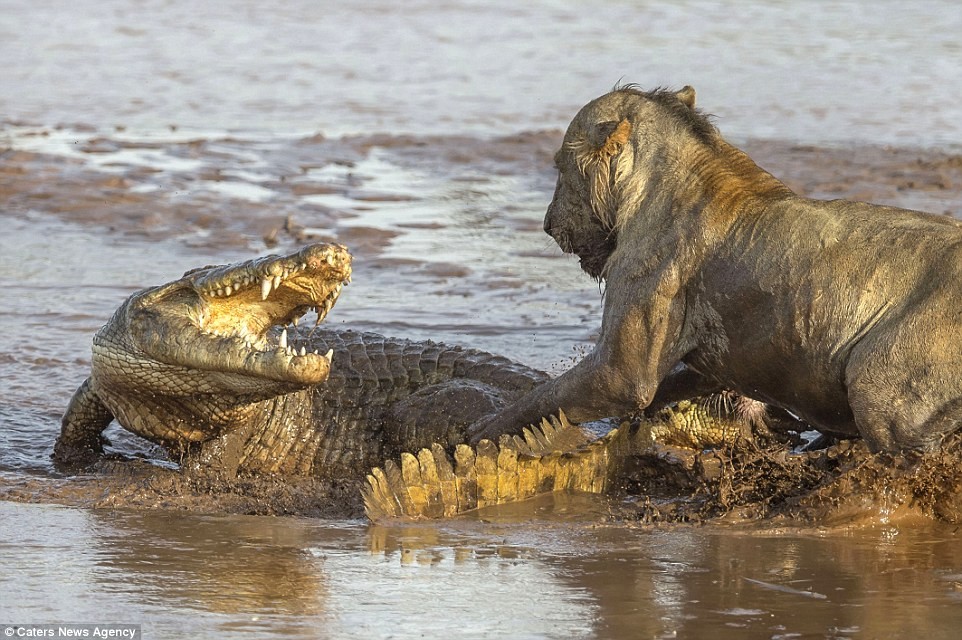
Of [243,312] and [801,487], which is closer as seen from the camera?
[801,487]

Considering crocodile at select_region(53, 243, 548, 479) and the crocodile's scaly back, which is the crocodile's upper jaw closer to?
crocodile at select_region(53, 243, 548, 479)

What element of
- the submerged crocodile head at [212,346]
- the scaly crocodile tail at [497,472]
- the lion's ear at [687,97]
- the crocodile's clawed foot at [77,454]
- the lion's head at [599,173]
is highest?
the lion's ear at [687,97]

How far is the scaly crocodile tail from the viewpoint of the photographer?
19.6 ft

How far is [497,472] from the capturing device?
616cm

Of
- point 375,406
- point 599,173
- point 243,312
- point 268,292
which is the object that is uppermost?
point 599,173

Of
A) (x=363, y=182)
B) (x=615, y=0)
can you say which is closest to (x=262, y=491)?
(x=363, y=182)

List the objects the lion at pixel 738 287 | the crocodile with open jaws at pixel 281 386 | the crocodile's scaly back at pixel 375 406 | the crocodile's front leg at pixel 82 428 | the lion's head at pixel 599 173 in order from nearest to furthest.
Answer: the lion at pixel 738 287 → the crocodile with open jaws at pixel 281 386 → the lion's head at pixel 599 173 → the crocodile's scaly back at pixel 375 406 → the crocodile's front leg at pixel 82 428

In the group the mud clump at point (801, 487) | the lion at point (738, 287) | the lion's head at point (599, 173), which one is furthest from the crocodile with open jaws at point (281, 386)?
the lion's head at point (599, 173)

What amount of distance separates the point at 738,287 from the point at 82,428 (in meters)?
3.29

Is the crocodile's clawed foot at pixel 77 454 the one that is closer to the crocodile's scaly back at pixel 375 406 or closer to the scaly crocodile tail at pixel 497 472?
the crocodile's scaly back at pixel 375 406

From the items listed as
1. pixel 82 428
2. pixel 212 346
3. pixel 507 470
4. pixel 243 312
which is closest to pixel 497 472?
pixel 507 470

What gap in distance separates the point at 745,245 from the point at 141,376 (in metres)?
2.66

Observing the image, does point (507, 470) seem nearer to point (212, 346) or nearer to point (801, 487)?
point (801, 487)

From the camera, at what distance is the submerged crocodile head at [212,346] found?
20.8 ft
